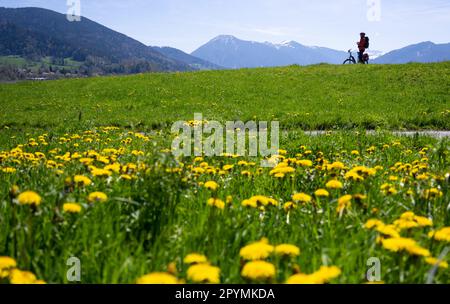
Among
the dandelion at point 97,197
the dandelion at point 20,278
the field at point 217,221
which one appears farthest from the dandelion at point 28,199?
the dandelion at point 20,278

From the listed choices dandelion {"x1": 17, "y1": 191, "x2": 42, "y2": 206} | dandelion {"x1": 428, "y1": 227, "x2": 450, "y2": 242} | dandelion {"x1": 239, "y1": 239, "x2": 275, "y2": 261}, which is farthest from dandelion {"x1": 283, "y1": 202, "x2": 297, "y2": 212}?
dandelion {"x1": 17, "y1": 191, "x2": 42, "y2": 206}

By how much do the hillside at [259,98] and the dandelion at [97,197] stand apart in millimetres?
9676

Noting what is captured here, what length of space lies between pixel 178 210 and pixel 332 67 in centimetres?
2733

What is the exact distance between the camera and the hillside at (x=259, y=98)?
1534 cm

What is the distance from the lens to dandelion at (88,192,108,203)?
297 centimetres

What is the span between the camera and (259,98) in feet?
67.7

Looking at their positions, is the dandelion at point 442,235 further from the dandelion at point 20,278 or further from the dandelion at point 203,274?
the dandelion at point 20,278

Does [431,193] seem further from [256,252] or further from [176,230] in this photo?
[176,230]

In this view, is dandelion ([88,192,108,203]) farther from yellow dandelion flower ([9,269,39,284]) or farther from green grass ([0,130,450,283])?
yellow dandelion flower ([9,269,39,284])

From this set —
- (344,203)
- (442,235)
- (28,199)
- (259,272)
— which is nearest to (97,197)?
(28,199)

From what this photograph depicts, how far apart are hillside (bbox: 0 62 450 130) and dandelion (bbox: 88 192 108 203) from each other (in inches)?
381

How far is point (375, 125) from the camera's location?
1391cm

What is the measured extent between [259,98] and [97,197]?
18.1 m
